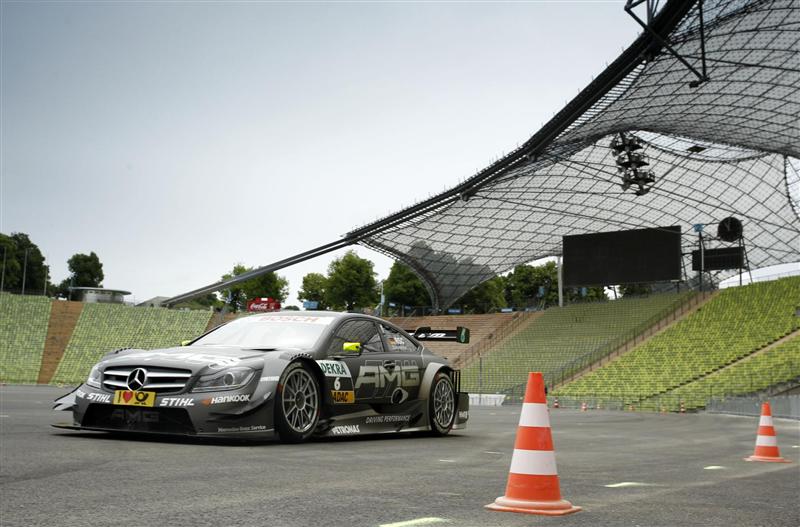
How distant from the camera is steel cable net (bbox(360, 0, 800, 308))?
3616 centimetres

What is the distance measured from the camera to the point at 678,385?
141 ft

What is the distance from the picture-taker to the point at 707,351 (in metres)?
46.6

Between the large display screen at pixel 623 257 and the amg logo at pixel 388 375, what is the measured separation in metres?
47.9

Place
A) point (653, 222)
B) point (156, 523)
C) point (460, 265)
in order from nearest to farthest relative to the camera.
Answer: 1. point (156, 523)
2. point (653, 222)
3. point (460, 265)

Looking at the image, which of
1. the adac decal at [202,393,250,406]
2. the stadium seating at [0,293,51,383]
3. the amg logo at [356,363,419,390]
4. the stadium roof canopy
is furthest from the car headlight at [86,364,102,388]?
the stadium seating at [0,293,51,383]

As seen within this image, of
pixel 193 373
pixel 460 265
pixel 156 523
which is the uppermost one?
pixel 460 265

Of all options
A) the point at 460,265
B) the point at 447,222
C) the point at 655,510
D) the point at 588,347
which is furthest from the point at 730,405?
the point at 460,265

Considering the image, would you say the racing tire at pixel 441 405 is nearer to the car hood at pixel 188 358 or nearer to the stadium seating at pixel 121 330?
the car hood at pixel 188 358

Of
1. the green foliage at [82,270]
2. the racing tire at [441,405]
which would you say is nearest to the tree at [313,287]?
the green foliage at [82,270]

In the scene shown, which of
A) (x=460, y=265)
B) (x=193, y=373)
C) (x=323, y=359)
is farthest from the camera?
(x=460, y=265)

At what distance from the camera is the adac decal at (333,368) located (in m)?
9.62

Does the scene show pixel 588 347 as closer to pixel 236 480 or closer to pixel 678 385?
pixel 678 385

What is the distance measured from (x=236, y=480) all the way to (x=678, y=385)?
40.3 metres

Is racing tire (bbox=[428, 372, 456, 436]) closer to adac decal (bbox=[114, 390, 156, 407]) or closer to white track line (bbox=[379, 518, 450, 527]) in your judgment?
adac decal (bbox=[114, 390, 156, 407])
